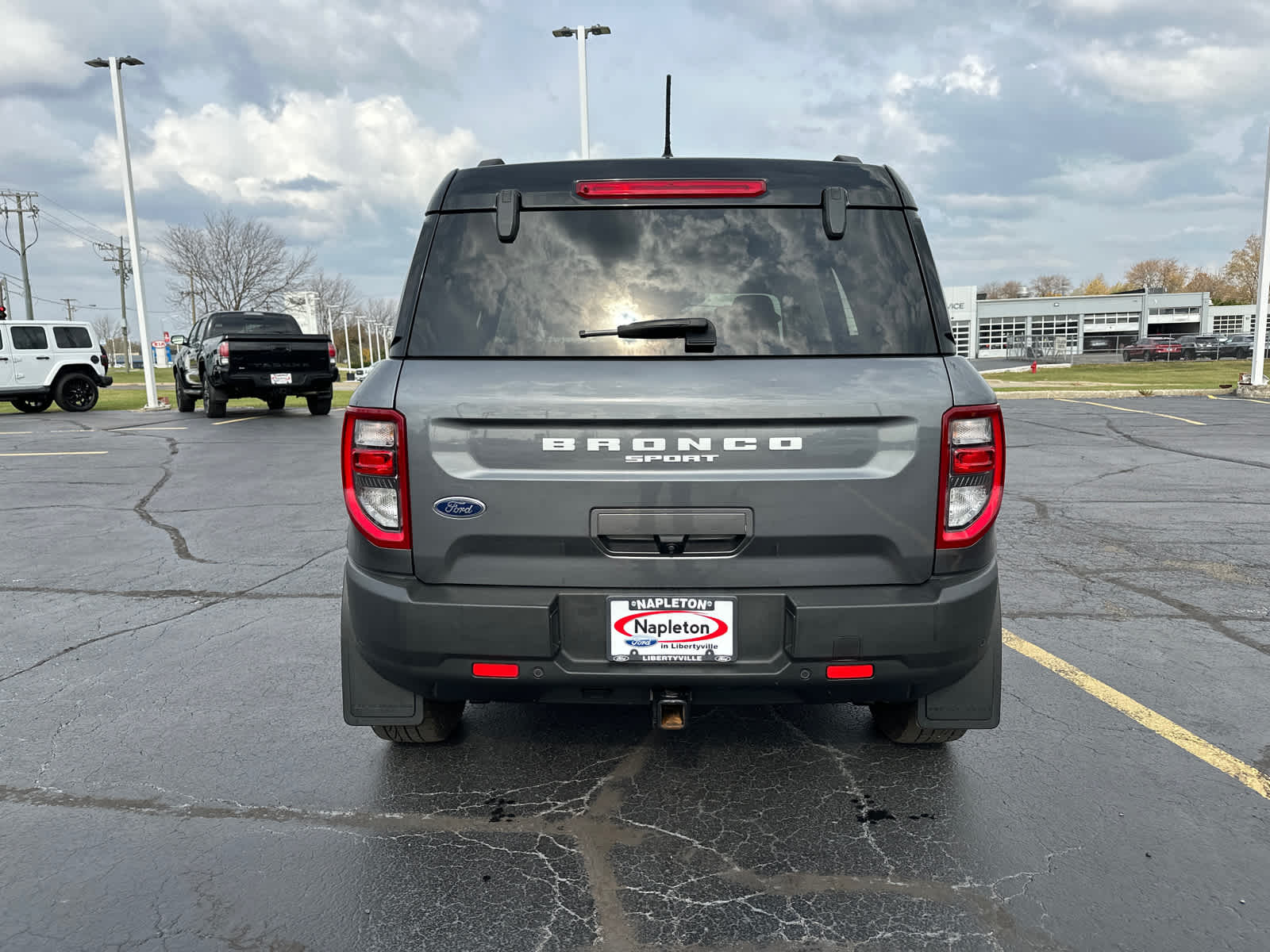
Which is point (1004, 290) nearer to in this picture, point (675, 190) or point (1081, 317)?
point (1081, 317)

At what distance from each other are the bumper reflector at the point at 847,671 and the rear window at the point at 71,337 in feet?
76.4

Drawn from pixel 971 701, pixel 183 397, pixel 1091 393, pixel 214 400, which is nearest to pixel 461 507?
pixel 971 701

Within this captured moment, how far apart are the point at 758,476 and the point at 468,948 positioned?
1.47 meters

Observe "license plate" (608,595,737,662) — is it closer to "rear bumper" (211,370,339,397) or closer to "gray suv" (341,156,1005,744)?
"gray suv" (341,156,1005,744)

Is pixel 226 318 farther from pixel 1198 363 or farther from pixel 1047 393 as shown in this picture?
pixel 1198 363

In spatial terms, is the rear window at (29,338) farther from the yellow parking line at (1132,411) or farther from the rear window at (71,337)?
the yellow parking line at (1132,411)

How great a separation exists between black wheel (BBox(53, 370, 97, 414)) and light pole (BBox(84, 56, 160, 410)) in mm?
1195

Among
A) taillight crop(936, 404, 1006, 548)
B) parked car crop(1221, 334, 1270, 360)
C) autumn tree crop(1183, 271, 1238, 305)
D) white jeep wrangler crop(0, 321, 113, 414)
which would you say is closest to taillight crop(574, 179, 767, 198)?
taillight crop(936, 404, 1006, 548)

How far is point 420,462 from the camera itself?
2.73 meters

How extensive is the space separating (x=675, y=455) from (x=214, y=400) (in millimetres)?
18208

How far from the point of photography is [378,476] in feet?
9.19

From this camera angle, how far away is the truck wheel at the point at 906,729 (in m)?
3.44

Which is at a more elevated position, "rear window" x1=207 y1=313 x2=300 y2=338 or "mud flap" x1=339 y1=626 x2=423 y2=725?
"rear window" x1=207 y1=313 x2=300 y2=338

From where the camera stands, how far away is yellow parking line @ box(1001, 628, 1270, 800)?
3352 millimetres
